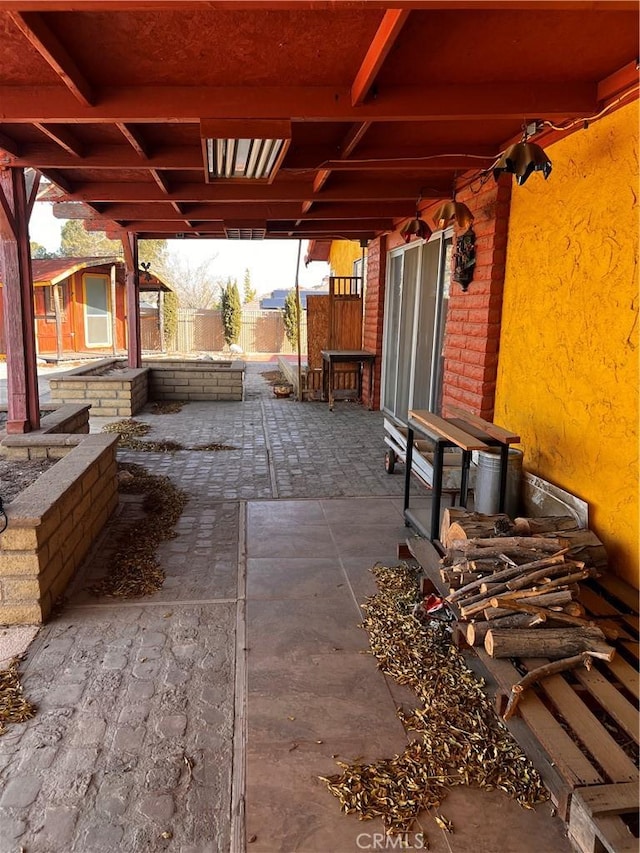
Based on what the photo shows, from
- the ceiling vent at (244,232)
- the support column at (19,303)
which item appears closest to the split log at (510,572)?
the support column at (19,303)

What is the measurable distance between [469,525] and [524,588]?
2.08 feet

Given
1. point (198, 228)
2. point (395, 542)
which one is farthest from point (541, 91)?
point (198, 228)

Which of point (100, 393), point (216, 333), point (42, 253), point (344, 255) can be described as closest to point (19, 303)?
point (100, 393)

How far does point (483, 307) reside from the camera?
5254 millimetres

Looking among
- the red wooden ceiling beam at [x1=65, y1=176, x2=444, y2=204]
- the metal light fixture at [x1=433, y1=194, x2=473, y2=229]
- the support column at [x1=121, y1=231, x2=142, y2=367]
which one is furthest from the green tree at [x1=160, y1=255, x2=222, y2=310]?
the metal light fixture at [x1=433, y1=194, x2=473, y2=229]

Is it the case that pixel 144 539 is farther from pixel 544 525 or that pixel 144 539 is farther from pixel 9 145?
pixel 9 145

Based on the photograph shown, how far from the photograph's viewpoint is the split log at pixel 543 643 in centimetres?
249

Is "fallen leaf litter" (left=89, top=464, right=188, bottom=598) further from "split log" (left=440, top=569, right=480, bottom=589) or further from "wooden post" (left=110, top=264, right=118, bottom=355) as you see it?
"wooden post" (left=110, top=264, right=118, bottom=355)

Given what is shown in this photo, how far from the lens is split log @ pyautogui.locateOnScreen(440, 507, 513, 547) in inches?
132

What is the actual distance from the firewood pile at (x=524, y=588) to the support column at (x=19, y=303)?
4237 millimetres

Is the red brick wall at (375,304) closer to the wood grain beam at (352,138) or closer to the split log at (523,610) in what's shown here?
the wood grain beam at (352,138)

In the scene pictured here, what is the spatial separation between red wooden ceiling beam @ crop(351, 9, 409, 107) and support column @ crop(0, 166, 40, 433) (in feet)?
11.5

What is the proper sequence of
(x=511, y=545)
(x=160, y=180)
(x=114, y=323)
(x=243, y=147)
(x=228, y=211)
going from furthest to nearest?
(x=114, y=323)
(x=228, y=211)
(x=160, y=180)
(x=243, y=147)
(x=511, y=545)

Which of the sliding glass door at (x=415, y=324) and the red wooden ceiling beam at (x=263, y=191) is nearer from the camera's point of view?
the red wooden ceiling beam at (x=263, y=191)
